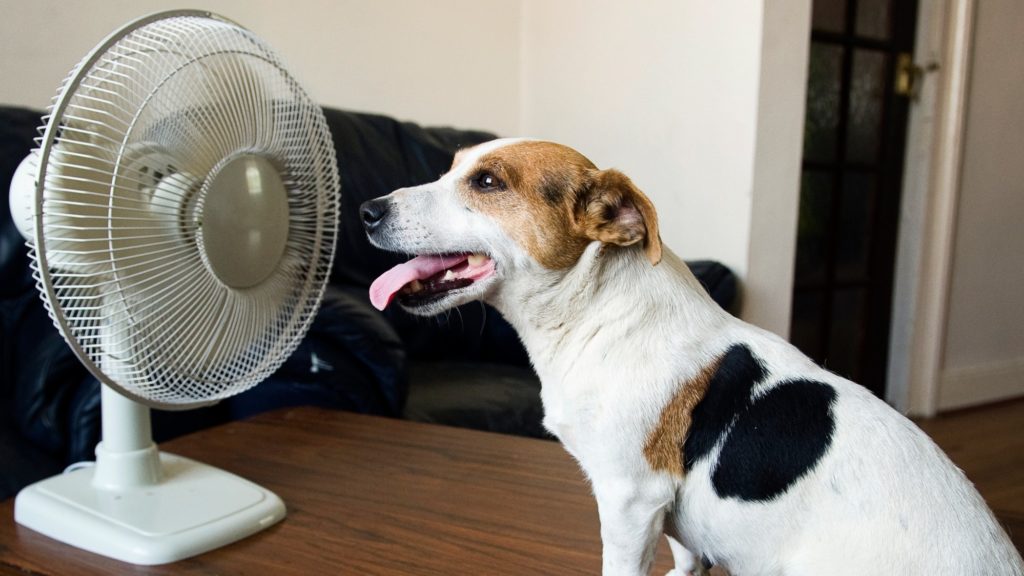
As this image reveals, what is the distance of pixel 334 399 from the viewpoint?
1.52 m

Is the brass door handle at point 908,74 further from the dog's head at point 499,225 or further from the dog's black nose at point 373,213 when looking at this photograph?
the dog's black nose at point 373,213

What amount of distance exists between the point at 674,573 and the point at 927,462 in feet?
0.90

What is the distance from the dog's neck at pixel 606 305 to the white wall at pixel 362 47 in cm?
116

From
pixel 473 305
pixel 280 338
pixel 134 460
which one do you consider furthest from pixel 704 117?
pixel 134 460

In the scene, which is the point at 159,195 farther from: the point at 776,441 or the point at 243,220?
the point at 776,441

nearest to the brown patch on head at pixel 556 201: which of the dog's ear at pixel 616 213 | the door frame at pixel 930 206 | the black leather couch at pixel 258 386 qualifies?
the dog's ear at pixel 616 213

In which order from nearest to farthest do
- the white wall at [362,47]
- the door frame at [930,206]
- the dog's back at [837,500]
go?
the dog's back at [837,500] → the white wall at [362,47] → the door frame at [930,206]

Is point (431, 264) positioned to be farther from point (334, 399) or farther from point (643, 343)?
point (334, 399)

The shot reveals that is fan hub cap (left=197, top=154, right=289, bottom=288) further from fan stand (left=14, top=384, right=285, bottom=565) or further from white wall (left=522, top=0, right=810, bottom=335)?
white wall (left=522, top=0, right=810, bottom=335)

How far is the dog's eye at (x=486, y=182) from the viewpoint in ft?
2.88

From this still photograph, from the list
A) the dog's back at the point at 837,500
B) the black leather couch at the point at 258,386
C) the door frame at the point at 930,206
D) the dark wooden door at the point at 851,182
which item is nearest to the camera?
the dog's back at the point at 837,500

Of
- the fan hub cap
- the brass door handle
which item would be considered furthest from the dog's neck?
the brass door handle

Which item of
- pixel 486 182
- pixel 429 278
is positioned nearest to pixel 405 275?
pixel 429 278

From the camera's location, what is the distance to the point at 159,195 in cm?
84
